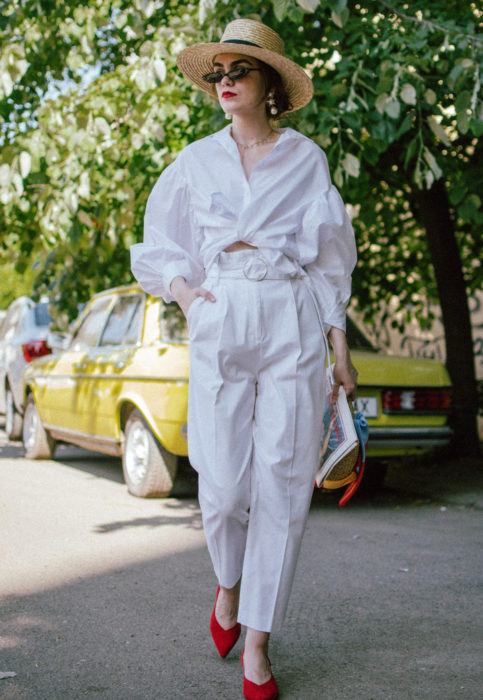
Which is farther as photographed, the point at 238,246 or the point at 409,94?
the point at 409,94

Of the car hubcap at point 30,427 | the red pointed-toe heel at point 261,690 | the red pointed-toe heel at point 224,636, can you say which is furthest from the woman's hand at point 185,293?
the car hubcap at point 30,427

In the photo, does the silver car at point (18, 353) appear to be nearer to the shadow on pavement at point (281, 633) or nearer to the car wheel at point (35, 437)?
the car wheel at point (35, 437)

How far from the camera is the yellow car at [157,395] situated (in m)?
5.91

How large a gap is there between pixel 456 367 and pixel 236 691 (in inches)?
236

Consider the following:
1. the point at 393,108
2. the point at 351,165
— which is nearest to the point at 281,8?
the point at 393,108

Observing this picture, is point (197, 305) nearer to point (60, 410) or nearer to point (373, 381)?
point (373, 381)

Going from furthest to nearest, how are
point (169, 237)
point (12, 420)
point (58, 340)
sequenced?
point (12, 420) → point (58, 340) → point (169, 237)

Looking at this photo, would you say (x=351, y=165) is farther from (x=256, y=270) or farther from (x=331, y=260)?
(x=256, y=270)

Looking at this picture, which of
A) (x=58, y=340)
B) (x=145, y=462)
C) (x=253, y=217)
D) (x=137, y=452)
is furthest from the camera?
(x=58, y=340)

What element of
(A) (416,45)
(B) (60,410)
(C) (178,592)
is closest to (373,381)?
(A) (416,45)

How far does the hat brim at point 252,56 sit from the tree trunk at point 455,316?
516 cm

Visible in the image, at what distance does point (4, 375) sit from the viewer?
10820mm

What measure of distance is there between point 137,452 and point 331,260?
3.78m

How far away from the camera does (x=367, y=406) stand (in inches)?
234
